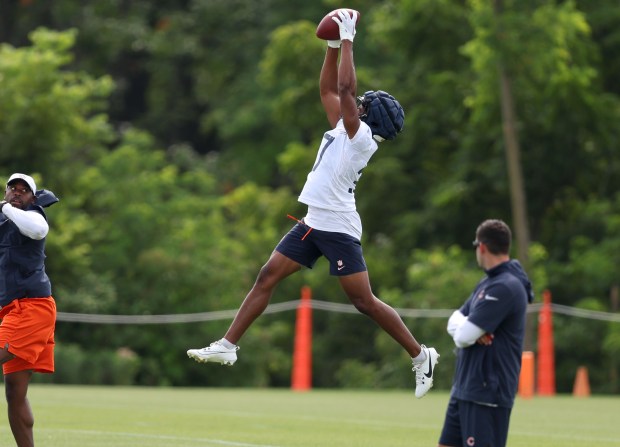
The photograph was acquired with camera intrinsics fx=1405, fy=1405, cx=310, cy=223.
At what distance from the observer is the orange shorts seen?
9766mm

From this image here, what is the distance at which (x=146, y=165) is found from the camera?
36844 mm

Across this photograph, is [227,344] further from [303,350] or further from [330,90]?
[303,350]

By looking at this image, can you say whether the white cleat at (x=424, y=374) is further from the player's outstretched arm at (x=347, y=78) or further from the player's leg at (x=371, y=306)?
the player's outstretched arm at (x=347, y=78)

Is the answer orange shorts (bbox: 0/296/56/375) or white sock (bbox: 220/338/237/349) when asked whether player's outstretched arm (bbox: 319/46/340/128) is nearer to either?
white sock (bbox: 220/338/237/349)

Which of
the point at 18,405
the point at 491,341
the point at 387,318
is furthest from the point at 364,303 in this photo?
the point at 491,341

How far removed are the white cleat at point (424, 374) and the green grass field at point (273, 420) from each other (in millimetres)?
1502

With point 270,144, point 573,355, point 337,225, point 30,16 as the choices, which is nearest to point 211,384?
point 573,355

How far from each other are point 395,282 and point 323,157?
26153 millimetres

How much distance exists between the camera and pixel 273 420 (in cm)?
1555

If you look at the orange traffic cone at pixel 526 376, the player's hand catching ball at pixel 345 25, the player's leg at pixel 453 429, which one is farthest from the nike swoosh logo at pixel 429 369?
the orange traffic cone at pixel 526 376

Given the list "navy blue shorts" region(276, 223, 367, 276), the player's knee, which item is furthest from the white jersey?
the player's knee

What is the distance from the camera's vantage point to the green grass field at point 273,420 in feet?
42.2

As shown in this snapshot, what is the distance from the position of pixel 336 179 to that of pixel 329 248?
0.54 m

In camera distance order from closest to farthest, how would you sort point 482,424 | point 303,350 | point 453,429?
point 482,424 < point 453,429 < point 303,350
